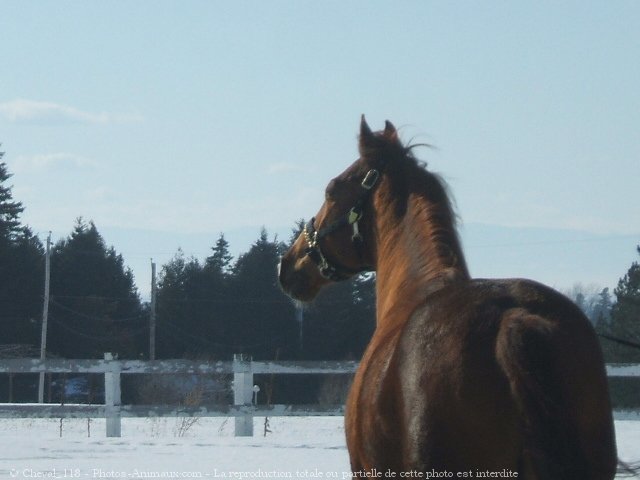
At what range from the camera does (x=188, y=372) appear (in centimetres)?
1567

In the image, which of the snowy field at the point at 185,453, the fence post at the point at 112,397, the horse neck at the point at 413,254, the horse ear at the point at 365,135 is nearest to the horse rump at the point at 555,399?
the horse neck at the point at 413,254

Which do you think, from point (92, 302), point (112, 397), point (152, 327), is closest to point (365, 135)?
point (112, 397)

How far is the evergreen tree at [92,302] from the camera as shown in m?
46.2

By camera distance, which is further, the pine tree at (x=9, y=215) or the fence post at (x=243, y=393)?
the pine tree at (x=9, y=215)

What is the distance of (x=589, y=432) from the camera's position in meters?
3.54

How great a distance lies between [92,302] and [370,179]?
42663 millimetres

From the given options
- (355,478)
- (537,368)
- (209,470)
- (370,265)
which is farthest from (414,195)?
(209,470)

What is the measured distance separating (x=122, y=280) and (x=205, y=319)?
13.4 feet

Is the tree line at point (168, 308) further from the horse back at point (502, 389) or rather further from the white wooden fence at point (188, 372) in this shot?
the horse back at point (502, 389)

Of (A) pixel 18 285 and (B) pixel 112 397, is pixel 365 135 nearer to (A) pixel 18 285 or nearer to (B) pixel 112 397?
(B) pixel 112 397

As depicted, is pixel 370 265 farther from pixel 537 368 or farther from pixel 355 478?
pixel 537 368

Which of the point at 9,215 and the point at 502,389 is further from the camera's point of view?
the point at 9,215

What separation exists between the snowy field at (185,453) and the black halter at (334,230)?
382cm

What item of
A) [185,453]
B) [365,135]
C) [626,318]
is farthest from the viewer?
[626,318]
